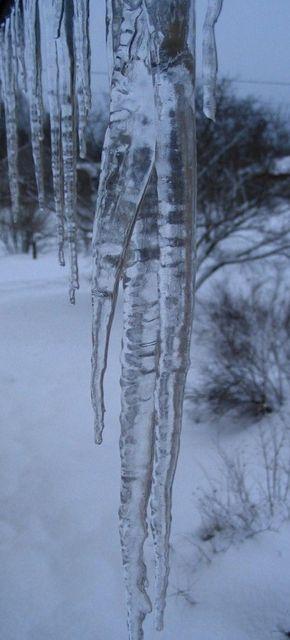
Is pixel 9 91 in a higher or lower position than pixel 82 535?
higher

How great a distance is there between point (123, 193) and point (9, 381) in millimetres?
5937

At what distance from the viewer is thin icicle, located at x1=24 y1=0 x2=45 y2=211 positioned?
4.73 ft

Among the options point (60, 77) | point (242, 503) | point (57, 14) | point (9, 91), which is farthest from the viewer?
point (242, 503)

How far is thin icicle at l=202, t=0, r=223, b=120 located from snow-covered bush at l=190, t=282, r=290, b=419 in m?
4.81

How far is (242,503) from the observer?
3.87m

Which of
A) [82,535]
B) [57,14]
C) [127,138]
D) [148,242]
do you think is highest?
[57,14]

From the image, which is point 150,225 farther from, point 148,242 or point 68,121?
point 68,121

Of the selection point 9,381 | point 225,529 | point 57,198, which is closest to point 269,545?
point 225,529

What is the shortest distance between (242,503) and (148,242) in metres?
3.35

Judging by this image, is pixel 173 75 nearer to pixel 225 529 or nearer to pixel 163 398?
pixel 163 398

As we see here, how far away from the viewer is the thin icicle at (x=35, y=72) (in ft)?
4.73

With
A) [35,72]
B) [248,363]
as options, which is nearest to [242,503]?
[248,363]

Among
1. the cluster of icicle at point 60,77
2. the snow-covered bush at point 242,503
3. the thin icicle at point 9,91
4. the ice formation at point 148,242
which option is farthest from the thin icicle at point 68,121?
the snow-covered bush at point 242,503

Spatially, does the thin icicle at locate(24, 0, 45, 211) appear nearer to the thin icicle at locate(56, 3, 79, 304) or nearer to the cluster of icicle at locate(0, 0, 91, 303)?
the cluster of icicle at locate(0, 0, 91, 303)
